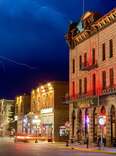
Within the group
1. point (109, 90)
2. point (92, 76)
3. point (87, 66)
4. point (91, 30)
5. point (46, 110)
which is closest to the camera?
point (109, 90)

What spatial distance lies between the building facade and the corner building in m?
12.0

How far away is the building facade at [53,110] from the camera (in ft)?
274

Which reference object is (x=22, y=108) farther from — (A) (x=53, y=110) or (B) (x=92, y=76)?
(B) (x=92, y=76)

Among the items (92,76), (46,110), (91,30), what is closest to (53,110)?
(46,110)

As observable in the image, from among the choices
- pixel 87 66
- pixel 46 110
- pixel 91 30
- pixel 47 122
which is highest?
pixel 91 30

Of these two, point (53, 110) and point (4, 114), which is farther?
point (4, 114)

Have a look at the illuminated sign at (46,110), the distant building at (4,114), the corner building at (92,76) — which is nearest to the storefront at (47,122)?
the illuminated sign at (46,110)

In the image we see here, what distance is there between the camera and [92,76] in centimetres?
6384

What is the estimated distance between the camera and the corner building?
57688mm

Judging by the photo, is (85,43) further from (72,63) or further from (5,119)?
(5,119)

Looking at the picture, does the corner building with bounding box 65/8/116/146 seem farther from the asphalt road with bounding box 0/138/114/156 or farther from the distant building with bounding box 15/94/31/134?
the distant building with bounding box 15/94/31/134

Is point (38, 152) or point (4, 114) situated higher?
point (4, 114)

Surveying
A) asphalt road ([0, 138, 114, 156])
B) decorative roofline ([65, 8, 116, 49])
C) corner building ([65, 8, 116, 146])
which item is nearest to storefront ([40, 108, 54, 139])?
corner building ([65, 8, 116, 146])

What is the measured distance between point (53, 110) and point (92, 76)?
2144cm
